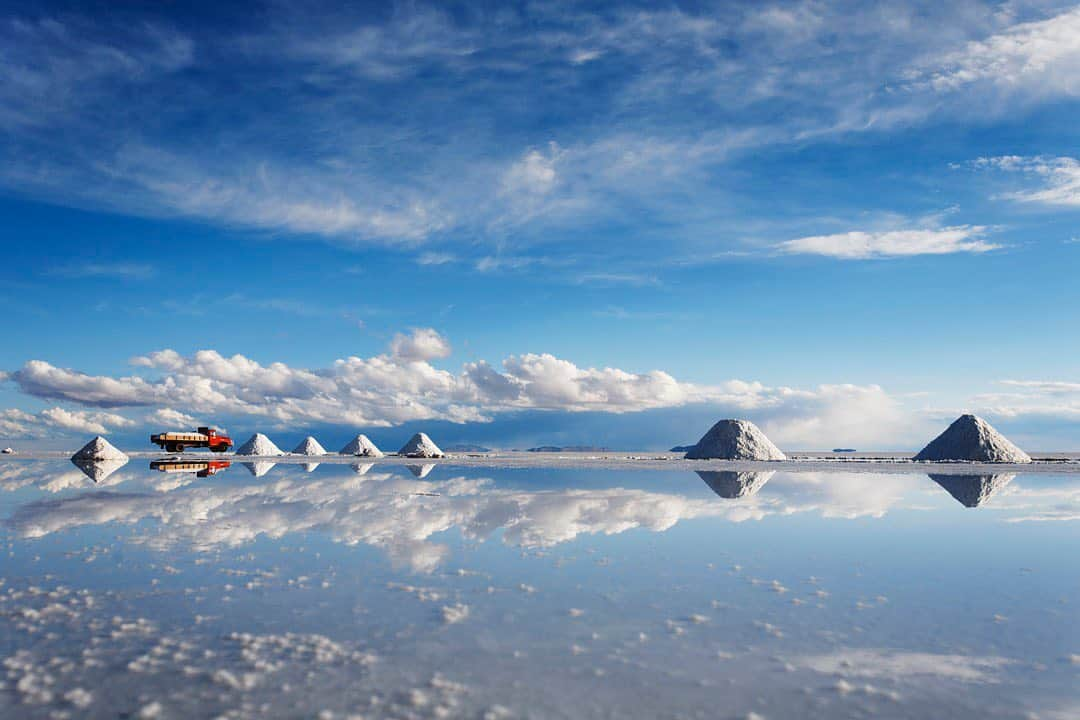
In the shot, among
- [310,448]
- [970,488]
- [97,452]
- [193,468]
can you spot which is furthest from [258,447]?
[970,488]

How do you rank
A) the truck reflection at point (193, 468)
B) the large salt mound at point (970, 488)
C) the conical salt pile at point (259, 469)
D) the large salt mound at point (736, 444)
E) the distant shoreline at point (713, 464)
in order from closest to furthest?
1. the large salt mound at point (970, 488)
2. the conical salt pile at point (259, 469)
3. the truck reflection at point (193, 468)
4. the distant shoreline at point (713, 464)
5. the large salt mound at point (736, 444)

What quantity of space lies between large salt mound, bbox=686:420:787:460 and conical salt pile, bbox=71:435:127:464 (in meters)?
40.0

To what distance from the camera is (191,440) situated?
48.6 metres

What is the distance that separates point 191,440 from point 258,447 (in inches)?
234

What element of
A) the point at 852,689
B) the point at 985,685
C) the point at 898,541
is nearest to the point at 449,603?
the point at 852,689

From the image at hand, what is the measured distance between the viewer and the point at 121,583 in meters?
7.32

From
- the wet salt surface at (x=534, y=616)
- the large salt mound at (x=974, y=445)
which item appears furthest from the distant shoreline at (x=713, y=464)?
the wet salt surface at (x=534, y=616)

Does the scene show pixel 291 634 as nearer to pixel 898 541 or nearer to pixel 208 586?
pixel 208 586

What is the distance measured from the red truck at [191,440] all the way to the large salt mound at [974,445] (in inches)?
2106

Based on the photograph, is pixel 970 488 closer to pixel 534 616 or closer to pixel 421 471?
pixel 534 616

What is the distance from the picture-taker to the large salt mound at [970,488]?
17.6m

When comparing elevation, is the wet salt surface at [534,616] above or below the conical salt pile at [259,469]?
above

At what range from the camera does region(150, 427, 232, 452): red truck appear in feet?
154

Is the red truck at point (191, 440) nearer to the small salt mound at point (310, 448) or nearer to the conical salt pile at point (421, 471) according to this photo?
the small salt mound at point (310, 448)
